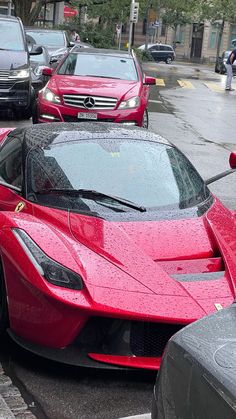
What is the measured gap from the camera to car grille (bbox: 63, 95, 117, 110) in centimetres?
1247

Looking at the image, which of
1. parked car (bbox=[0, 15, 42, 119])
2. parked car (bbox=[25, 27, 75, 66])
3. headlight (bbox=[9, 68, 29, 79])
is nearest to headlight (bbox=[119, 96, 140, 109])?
parked car (bbox=[0, 15, 42, 119])

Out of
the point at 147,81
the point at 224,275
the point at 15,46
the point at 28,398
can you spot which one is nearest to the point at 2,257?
the point at 28,398

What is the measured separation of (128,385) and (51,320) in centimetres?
57

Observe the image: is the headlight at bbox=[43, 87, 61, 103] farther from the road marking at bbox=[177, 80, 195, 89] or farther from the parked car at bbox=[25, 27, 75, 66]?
Answer: the road marking at bbox=[177, 80, 195, 89]

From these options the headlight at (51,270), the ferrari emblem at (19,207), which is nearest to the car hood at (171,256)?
the headlight at (51,270)

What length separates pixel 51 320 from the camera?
4.07 m

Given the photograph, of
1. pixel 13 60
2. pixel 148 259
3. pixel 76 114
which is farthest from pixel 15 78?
pixel 148 259

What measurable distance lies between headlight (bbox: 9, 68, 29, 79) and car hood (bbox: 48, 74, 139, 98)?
127 centimetres

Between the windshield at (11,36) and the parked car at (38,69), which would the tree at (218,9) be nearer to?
the parked car at (38,69)

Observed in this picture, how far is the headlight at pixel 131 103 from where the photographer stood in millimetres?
12461

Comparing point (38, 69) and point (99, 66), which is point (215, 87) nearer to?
point (38, 69)

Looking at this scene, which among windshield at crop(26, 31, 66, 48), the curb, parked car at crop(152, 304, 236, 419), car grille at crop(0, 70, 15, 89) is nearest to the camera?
parked car at crop(152, 304, 236, 419)

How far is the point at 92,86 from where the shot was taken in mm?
12805

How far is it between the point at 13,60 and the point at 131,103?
3304 mm
